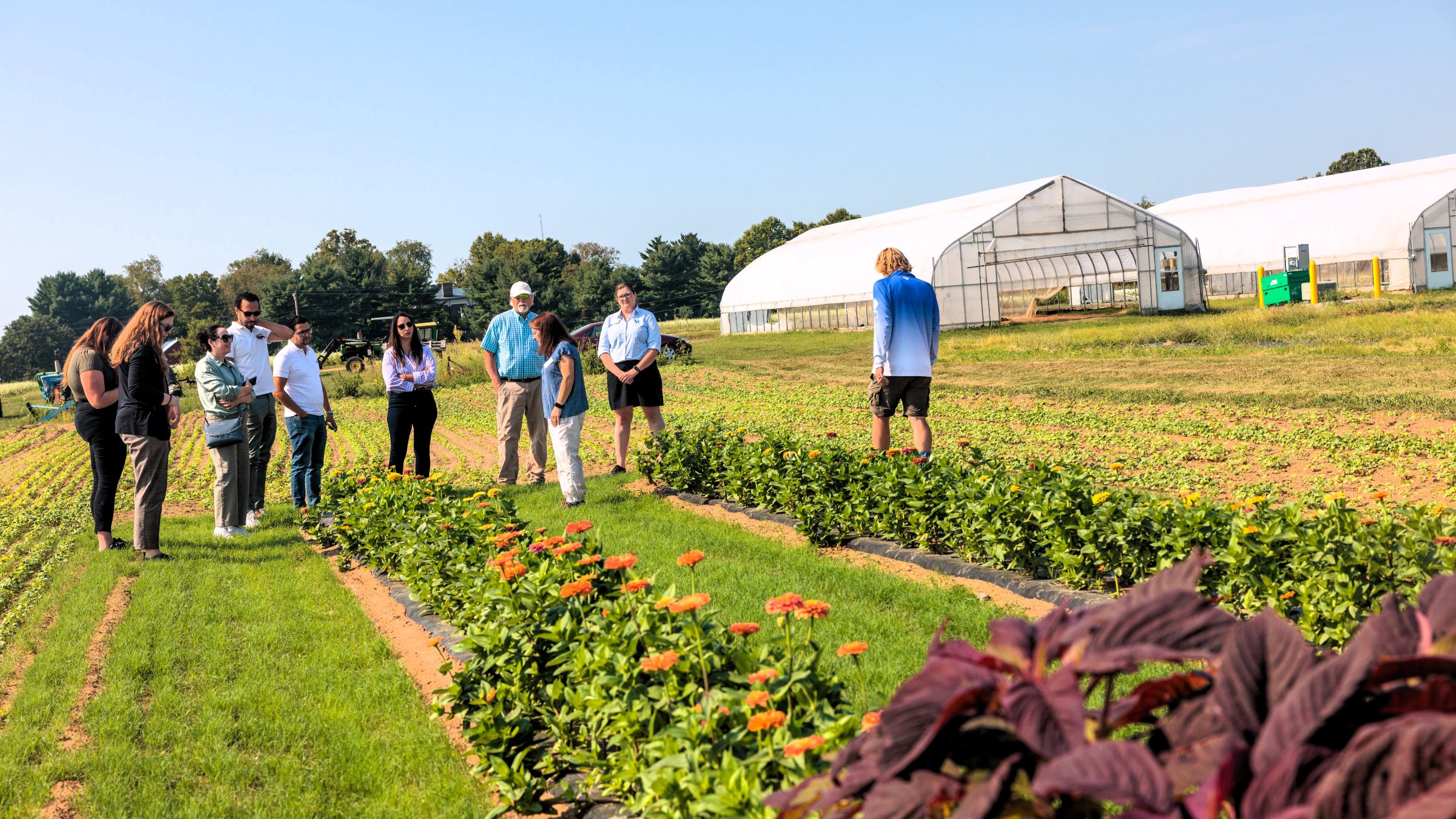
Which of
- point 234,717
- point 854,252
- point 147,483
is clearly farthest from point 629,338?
point 854,252

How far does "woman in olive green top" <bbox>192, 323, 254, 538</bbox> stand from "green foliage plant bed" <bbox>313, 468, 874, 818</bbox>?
13.5 feet

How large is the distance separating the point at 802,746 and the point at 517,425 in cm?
771

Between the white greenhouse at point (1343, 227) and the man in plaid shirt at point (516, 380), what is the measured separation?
95.9 ft

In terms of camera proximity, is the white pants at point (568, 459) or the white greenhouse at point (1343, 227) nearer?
the white pants at point (568, 459)

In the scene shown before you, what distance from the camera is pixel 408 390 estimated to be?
9.04 metres

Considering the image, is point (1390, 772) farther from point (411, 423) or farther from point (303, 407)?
point (411, 423)

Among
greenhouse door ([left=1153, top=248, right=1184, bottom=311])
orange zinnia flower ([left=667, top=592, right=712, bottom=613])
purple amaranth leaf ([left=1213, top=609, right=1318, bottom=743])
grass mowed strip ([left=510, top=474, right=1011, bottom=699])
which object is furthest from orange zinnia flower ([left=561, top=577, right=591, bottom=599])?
greenhouse door ([left=1153, top=248, right=1184, bottom=311])

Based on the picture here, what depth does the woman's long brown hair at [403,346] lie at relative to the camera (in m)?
8.93

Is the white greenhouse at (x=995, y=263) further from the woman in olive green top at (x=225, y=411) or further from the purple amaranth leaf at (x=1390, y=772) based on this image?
the purple amaranth leaf at (x=1390, y=772)

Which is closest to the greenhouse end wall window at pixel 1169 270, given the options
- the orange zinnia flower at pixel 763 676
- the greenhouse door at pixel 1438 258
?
the greenhouse door at pixel 1438 258

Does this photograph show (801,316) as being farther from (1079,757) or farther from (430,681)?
(1079,757)

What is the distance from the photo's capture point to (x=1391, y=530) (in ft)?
12.6

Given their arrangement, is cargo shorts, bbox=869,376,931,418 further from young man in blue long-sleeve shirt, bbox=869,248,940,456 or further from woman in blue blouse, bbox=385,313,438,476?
woman in blue blouse, bbox=385,313,438,476

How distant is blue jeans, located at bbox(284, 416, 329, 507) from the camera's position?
8.75 metres
